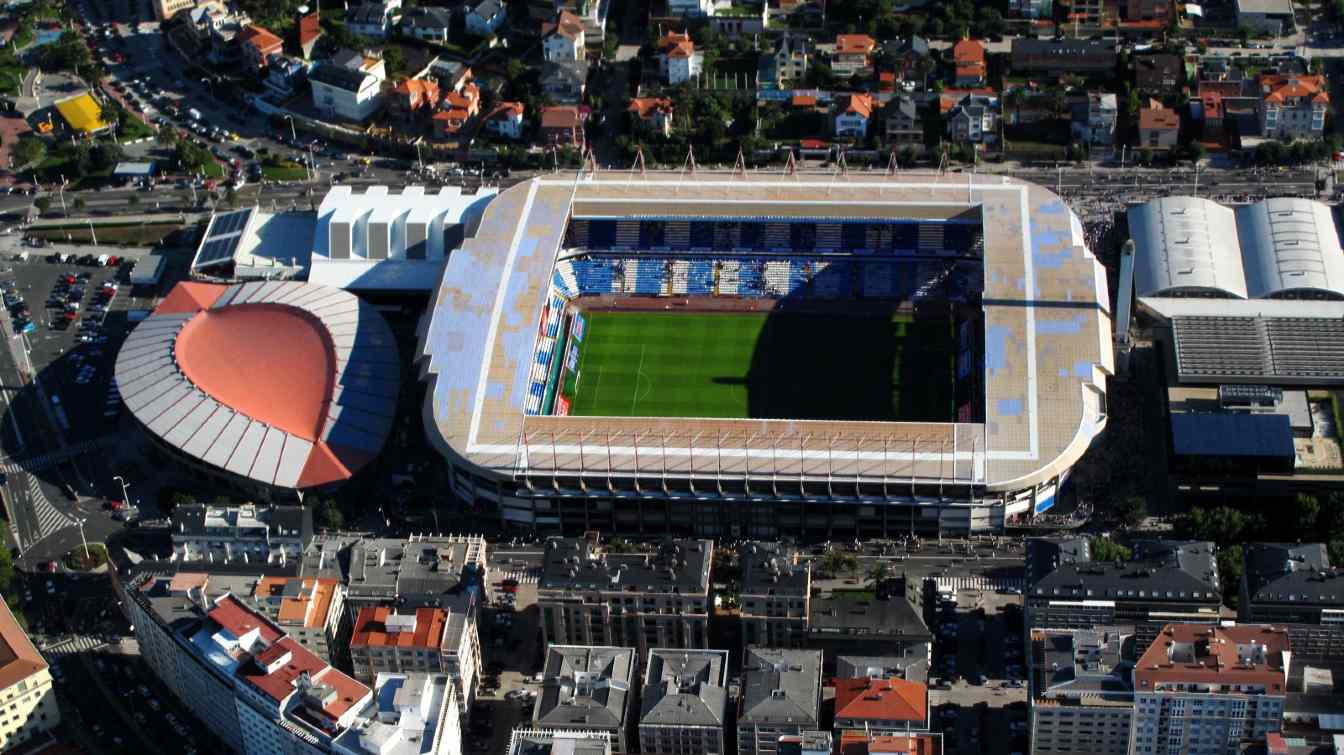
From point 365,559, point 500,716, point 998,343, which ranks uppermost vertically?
point 998,343

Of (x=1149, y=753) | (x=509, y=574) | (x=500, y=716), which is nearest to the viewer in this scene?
(x=1149, y=753)

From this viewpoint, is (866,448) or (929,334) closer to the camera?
(866,448)

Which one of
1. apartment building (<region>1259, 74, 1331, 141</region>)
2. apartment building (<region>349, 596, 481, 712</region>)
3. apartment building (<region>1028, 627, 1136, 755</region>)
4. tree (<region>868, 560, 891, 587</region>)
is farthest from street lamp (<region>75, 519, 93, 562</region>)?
apartment building (<region>1259, 74, 1331, 141</region>)

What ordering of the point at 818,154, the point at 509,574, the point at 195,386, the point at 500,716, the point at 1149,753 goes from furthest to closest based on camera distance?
1. the point at 818,154
2. the point at 195,386
3. the point at 509,574
4. the point at 500,716
5. the point at 1149,753

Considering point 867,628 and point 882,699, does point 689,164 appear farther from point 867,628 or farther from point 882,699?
point 882,699

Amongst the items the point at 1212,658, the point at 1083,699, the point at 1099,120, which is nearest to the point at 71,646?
the point at 1083,699

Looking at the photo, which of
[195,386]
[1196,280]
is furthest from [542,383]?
[1196,280]

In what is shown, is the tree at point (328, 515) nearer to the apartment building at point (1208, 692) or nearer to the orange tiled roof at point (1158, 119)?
the apartment building at point (1208, 692)

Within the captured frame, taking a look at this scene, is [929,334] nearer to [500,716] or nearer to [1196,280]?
[1196,280]
